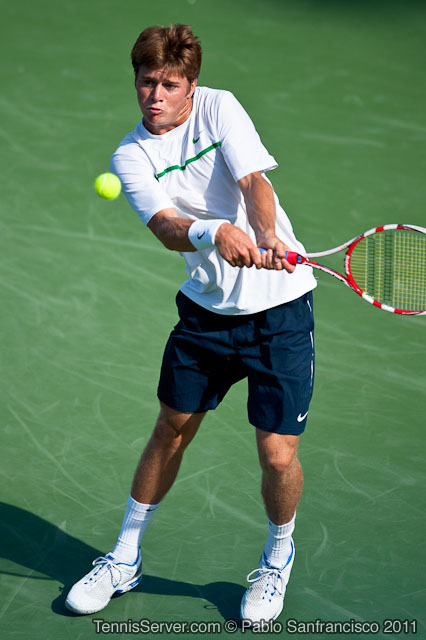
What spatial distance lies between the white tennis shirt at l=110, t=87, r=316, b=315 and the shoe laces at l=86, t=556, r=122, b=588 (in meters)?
1.11

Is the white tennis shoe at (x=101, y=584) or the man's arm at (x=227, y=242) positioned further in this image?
the white tennis shoe at (x=101, y=584)

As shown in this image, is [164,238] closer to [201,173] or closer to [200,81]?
[201,173]

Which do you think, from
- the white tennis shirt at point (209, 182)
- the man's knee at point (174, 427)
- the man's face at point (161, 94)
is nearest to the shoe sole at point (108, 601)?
the man's knee at point (174, 427)

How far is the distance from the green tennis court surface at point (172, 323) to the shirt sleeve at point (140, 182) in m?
1.51

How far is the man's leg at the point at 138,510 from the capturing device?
3.39 meters

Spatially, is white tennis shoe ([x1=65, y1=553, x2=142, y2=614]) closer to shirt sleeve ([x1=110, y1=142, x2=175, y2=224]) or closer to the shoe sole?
the shoe sole

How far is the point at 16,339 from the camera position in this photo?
519 centimetres

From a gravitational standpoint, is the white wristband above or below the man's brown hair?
below

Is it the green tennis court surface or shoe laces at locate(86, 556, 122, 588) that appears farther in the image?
the green tennis court surface

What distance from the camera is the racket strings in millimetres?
3980

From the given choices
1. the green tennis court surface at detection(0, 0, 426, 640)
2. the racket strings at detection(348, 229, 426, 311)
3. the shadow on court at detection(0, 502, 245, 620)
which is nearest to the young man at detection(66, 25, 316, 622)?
the shadow on court at detection(0, 502, 245, 620)


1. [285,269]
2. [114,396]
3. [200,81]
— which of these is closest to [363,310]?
[114,396]

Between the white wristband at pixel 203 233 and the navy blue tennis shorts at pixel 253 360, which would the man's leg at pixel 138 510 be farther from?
the white wristband at pixel 203 233

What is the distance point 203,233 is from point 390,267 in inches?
48.4
